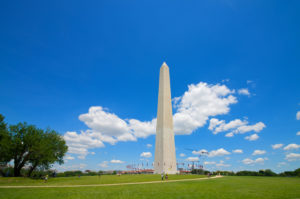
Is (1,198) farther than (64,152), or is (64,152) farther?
(64,152)

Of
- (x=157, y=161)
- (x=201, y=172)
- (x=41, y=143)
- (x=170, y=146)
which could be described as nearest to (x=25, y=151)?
(x=41, y=143)

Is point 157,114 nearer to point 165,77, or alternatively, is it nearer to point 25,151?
point 165,77

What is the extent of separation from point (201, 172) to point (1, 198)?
46.5 meters

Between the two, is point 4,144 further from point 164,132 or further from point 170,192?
point 164,132

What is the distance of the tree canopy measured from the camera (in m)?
35.1

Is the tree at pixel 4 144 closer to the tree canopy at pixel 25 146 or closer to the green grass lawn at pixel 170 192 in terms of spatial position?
the tree canopy at pixel 25 146

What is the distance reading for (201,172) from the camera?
51.2 metres

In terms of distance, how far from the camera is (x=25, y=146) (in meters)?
36.6

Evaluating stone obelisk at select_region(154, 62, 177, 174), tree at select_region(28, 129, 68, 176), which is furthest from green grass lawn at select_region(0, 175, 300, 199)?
stone obelisk at select_region(154, 62, 177, 174)

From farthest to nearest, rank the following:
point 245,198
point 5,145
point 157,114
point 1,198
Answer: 1. point 157,114
2. point 5,145
3. point 1,198
4. point 245,198

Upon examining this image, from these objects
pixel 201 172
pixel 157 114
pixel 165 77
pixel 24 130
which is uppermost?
pixel 165 77

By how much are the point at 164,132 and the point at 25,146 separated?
105ft

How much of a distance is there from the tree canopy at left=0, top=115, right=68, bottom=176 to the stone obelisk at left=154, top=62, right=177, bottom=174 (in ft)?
82.7

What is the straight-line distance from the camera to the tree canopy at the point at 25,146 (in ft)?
115
